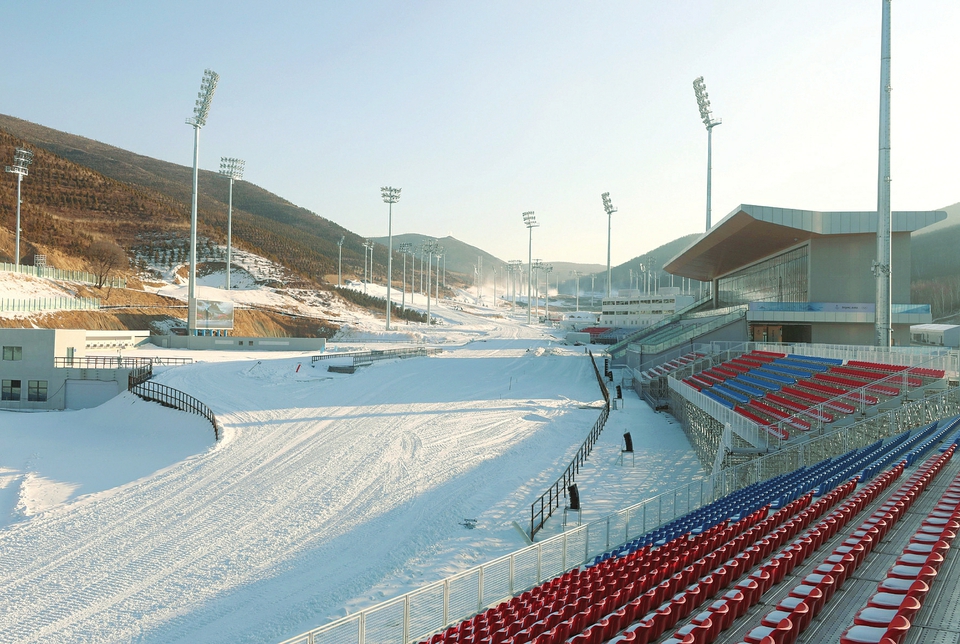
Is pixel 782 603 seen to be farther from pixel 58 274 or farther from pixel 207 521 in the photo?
pixel 58 274

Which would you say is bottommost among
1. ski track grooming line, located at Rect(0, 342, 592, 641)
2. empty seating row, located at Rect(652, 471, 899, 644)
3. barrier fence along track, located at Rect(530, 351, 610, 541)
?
ski track grooming line, located at Rect(0, 342, 592, 641)

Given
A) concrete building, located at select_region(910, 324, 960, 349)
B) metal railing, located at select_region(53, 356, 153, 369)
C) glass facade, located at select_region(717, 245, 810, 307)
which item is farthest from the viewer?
glass facade, located at select_region(717, 245, 810, 307)

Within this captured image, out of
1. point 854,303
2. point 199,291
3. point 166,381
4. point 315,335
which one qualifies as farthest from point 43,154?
point 854,303

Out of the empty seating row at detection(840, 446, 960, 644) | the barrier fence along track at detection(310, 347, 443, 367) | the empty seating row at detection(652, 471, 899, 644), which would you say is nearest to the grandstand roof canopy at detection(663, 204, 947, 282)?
the barrier fence along track at detection(310, 347, 443, 367)

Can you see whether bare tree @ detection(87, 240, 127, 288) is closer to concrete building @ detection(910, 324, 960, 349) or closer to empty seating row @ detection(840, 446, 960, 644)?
concrete building @ detection(910, 324, 960, 349)

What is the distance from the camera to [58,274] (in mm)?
62719

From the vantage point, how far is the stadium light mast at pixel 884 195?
23531 mm

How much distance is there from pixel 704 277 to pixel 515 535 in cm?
6148

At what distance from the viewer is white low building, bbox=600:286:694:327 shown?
101250 millimetres

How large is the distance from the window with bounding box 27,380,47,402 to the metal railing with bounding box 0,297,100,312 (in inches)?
645

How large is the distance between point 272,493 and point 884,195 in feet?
80.7

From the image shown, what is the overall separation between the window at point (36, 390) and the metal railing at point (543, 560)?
126 ft

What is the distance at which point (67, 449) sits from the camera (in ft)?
93.0

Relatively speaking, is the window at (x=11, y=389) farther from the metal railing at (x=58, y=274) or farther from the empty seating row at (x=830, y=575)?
the empty seating row at (x=830, y=575)
